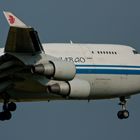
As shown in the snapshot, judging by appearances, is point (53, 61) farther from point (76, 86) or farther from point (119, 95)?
point (119, 95)

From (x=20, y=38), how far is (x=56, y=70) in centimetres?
236

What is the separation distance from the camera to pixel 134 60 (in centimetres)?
4362

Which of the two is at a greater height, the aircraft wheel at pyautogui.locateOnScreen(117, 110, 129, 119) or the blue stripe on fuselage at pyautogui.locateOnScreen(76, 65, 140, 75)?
the blue stripe on fuselage at pyautogui.locateOnScreen(76, 65, 140, 75)

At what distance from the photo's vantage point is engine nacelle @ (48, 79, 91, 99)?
37.7 m

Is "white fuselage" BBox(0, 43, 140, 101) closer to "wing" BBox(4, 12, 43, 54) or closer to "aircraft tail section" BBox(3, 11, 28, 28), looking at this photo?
"wing" BBox(4, 12, 43, 54)

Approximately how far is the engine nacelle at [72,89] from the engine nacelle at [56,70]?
5.24 ft

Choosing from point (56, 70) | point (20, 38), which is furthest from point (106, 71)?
point (20, 38)

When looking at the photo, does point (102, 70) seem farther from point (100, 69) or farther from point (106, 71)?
point (106, 71)

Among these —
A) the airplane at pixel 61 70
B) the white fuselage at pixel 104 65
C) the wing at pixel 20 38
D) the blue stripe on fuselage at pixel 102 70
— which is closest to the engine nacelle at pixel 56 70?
the airplane at pixel 61 70

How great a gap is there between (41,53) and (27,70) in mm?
2130

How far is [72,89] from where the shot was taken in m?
37.8

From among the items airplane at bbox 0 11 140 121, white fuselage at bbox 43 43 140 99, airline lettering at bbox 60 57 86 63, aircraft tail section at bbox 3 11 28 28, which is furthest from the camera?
white fuselage at bbox 43 43 140 99

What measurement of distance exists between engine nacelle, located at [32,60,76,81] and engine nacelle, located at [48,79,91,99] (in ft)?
5.24

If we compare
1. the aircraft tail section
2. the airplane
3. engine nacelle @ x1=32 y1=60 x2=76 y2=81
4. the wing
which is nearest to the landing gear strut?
the airplane
